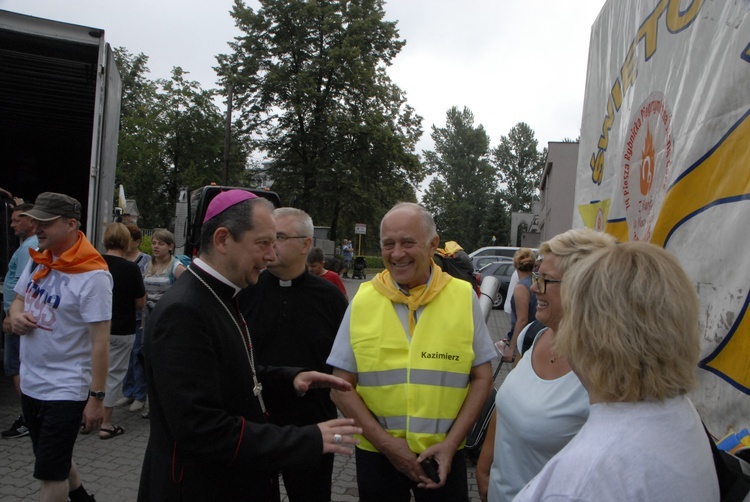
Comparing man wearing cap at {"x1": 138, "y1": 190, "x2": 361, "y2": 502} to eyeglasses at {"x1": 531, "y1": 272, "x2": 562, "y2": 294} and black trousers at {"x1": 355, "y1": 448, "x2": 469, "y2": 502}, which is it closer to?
black trousers at {"x1": 355, "y1": 448, "x2": 469, "y2": 502}

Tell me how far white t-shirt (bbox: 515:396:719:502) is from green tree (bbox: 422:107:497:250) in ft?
245

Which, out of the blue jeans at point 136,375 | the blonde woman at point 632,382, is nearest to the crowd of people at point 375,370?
the blonde woman at point 632,382

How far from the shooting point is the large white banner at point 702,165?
156 centimetres

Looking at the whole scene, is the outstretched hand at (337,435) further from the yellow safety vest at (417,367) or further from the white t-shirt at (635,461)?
the white t-shirt at (635,461)

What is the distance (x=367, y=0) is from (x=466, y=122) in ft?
163

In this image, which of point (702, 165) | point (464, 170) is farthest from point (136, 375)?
point (464, 170)

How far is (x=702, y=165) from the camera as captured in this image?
178 cm

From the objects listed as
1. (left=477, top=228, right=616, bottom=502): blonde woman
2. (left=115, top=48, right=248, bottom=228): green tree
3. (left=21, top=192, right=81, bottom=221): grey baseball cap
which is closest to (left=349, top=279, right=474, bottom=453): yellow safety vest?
(left=477, top=228, right=616, bottom=502): blonde woman

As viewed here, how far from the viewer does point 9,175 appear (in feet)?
27.8

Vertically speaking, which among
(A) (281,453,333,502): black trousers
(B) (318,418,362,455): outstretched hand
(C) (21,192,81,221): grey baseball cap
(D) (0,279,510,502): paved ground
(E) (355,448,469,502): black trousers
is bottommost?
(D) (0,279,510,502): paved ground

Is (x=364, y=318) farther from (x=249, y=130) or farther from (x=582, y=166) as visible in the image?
(x=249, y=130)

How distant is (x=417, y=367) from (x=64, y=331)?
6.70ft

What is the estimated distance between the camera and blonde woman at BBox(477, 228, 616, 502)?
207cm

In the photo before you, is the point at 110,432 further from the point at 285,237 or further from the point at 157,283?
the point at 285,237
